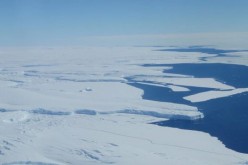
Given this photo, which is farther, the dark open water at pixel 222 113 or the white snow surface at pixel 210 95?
the white snow surface at pixel 210 95

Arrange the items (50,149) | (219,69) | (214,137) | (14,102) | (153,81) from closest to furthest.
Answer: (50,149), (214,137), (14,102), (153,81), (219,69)

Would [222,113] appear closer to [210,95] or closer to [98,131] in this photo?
[210,95]

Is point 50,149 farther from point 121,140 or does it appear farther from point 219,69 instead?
point 219,69

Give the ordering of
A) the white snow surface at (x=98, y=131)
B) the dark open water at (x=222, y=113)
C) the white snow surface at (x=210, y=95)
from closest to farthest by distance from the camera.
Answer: the white snow surface at (x=98, y=131) → the dark open water at (x=222, y=113) → the white snow surface at (x=210, y=95)

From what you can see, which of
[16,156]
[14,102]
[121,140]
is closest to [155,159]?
[121,140]

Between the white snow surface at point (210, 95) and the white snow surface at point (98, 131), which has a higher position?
the white snow surface at point (210, 95)

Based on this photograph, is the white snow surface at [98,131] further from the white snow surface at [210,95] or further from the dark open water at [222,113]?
the dark open water at [222,113]

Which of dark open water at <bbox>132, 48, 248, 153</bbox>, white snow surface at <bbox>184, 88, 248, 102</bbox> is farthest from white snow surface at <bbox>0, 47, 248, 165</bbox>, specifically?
dark open water at <bbox>132, 48, 248, 153</bbox>

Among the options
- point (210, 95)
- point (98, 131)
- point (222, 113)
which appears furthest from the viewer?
point (210, 95)

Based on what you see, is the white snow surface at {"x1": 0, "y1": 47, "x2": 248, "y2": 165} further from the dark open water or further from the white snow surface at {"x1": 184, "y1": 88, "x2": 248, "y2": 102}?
the dark open water

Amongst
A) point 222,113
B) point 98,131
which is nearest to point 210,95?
point 222,113

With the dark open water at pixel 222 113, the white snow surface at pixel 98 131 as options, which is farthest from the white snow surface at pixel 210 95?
the dark open water at pixel 222 113
